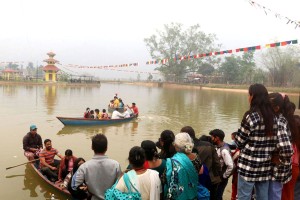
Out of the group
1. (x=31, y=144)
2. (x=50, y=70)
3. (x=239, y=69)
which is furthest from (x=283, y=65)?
(x=31, y=144)

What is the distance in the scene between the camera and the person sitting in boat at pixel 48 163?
700 centimetres

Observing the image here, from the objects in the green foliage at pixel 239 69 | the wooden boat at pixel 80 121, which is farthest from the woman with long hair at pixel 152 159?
the green foliage at pixel 239 69

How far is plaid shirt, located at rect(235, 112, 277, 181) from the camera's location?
3.18 meters

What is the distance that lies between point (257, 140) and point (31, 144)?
22.0 ft

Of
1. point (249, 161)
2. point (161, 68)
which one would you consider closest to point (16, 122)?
point (249, 161)

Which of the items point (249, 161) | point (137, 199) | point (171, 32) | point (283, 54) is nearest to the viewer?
point (137, 199)

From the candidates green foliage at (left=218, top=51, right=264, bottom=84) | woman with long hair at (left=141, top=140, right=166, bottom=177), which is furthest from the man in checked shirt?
green foliage at (left=218, top=51, right=264, bottom=84)

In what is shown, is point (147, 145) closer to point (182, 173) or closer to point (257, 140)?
point (182, 173)

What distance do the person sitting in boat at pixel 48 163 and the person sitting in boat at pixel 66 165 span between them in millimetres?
363

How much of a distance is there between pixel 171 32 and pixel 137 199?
7552 centimetres

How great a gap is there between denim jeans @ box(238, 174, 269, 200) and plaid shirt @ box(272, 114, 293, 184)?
0.48 feet

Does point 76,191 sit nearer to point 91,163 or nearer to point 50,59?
point 91,163

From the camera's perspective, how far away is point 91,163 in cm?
334

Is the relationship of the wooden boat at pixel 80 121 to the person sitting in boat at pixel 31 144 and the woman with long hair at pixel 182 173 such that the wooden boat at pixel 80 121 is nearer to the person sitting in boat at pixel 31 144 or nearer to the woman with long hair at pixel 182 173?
the person sitting in boat at pixel 31 144
